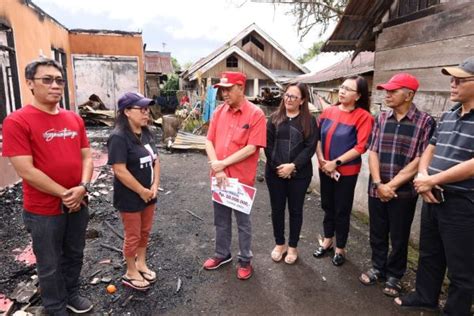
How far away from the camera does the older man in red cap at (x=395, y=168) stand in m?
2.60

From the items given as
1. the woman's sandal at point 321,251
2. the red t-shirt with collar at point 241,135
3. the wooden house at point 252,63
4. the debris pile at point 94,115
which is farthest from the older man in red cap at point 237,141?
the wooden house at point 252,63

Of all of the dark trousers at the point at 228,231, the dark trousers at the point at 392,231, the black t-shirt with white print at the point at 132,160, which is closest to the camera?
the black t-shirt with white print at the point at 132,160

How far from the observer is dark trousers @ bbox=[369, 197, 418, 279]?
2719mm

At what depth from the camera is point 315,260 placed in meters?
3.44

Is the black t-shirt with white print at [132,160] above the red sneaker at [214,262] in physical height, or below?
above

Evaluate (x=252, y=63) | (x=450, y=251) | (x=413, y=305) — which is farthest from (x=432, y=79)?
(x=252, y=63)

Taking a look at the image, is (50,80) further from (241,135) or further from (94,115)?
→ (94,115)

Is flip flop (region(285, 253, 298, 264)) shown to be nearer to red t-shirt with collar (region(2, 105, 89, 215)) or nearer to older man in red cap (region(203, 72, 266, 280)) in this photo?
older man in red cap (region(203, 72, 266, 280))

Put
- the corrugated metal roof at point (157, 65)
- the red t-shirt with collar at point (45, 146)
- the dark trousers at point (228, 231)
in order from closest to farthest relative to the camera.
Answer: the red t-shirt with collar at point (45, 146), the dark trousers at point (228, 231), the corrugated metal roof at point (157, 65)

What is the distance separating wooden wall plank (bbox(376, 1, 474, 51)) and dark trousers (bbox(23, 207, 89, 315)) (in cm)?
390

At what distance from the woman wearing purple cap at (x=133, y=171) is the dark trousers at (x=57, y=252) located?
357 mm

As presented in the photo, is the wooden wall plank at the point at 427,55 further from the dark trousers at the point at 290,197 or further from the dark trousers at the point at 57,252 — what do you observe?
the dark trousers at the point at 57,252

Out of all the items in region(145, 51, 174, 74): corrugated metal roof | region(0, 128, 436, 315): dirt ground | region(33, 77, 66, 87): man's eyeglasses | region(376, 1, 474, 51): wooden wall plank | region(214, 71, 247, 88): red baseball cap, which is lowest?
region(0, 128, 436, 315): dirt ground

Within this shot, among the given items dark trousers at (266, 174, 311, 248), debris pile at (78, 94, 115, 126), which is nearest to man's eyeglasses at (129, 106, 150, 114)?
dark trousers at (266, 174, 311, 248)
